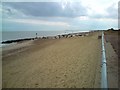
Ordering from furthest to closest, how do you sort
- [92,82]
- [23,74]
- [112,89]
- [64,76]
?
[23,74] < [64,76] < [92,82] < [112,89]

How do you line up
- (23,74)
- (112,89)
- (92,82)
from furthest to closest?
(23,74) → (92,82) → (112,89)

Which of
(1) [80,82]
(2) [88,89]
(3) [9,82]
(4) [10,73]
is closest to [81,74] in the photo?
(1) [80,82]

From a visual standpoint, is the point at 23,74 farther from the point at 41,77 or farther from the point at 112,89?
the point at 112,89

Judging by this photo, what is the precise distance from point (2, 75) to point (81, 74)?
431cm

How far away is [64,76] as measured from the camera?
10.1 m

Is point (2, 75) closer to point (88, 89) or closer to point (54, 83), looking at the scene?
point (54, 83)

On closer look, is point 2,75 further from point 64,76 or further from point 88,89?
point 88,89

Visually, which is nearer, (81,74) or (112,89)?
(112,89)

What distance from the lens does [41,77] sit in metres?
10.3

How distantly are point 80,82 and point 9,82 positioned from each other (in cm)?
329

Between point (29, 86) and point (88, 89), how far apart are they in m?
2.45

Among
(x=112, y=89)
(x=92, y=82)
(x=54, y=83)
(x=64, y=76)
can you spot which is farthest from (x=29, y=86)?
(x=112, y=89)

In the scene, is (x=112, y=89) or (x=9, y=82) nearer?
(x=112, y=89)

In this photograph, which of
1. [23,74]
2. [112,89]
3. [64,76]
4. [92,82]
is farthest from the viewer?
[23,74]
